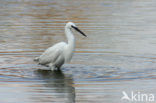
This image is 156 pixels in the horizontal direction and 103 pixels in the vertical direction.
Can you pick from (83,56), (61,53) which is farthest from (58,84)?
(83,56)

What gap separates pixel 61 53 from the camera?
1373 cm

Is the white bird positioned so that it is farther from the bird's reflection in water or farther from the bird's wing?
the bird's reflection in water

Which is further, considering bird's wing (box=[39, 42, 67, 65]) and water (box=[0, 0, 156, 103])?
bird's wing (box=[39, 42, 67, 65])

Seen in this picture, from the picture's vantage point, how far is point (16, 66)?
1423 centimetres

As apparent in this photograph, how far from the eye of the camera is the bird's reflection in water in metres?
10.6

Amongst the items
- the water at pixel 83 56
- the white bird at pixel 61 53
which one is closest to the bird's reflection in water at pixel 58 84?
the water at pixel 83 56

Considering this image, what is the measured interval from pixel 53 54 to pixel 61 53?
9.0 inches

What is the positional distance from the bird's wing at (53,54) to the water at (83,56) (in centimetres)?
29

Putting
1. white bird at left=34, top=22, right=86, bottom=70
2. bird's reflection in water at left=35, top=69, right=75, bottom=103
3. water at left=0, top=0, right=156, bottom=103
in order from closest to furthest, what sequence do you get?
bird's reflection in water at left=35, top=69, right=75, bottom=103, water at left=0, top=0, right=156, bottom=103, white bird at left=34, top=22, right=86, bottom=70

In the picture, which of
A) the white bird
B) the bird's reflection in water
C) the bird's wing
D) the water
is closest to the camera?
the bird's reflection in water

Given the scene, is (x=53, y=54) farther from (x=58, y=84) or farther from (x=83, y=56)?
(x=83, y=56)

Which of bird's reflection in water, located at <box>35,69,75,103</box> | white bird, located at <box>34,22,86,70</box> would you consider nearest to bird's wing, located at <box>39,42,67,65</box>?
white bird, located at <box>34,22,86,70</box>

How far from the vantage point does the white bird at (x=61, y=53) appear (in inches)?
535

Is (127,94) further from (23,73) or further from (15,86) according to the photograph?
(23,73)
